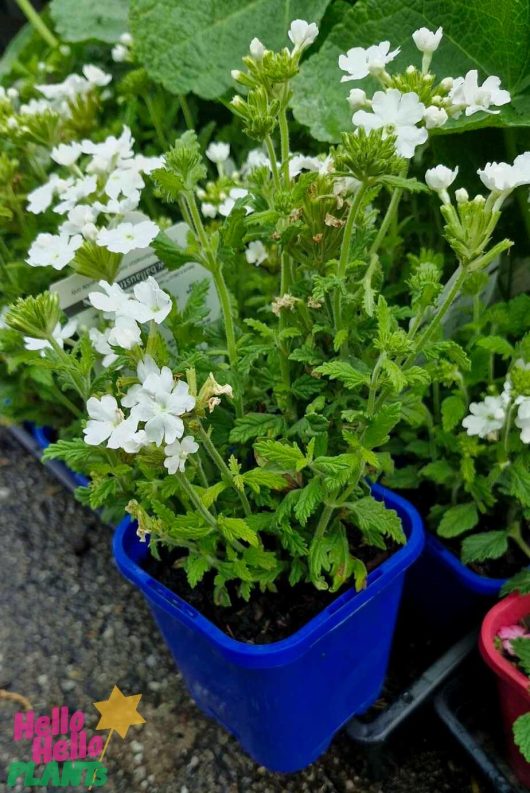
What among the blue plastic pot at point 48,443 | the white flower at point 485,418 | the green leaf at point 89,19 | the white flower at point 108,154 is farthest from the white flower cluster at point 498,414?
the green leaf at point 89,19

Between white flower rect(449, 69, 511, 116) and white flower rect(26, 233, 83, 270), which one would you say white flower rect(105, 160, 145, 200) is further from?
white flower rect(449, 69, 511, 116)

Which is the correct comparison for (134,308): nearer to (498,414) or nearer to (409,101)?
(409,101)

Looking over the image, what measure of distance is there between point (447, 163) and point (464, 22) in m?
0.19

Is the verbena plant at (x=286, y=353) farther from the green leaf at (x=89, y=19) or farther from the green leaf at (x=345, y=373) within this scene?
the green leaf at (x=89, y=19)

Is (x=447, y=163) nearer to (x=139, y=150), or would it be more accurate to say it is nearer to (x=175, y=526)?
(x=139, y=150)

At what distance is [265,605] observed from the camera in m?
0.89

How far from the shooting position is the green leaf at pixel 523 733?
812 millimetres

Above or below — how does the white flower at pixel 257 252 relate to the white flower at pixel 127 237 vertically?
below

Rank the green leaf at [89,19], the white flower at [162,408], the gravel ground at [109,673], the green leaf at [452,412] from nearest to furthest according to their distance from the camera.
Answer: the white flower at [162,408] → the green leaf at [452,412] → the gravel ground at [109,673] → the green leaf at [89,19]

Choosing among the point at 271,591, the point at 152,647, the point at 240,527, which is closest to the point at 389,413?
the point at 240,527

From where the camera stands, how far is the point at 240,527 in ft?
2.32

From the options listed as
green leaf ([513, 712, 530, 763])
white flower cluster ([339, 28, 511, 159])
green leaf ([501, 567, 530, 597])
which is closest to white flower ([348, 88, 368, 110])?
white flower cluster ([339, 28, 511, 159])

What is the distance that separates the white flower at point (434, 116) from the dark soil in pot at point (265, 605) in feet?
1.64

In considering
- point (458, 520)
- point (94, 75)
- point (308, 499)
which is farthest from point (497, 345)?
point (94, 75)
